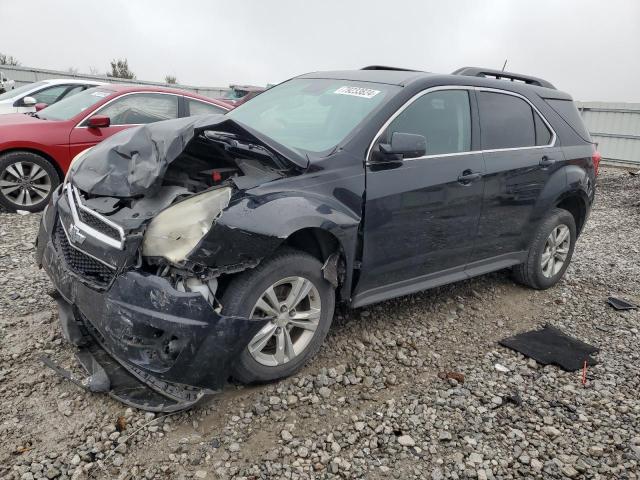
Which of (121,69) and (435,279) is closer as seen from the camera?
(435,279)

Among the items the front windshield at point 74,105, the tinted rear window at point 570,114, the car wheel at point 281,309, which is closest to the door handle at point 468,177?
the car wheel at point 281,309

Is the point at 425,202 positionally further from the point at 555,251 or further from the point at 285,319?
the point at 555,251

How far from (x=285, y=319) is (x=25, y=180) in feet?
16.1

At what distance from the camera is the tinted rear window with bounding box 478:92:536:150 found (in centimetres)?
416

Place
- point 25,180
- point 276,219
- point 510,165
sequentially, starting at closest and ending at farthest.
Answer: point 276,219 → point 510,165 → point 25,180

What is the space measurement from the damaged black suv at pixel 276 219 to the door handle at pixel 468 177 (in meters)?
0.01

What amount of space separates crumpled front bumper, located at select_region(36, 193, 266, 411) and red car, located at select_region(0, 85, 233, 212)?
14.1ft

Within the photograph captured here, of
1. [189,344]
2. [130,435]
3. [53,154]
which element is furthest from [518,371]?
[53,154]

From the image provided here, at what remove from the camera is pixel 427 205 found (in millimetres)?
3650

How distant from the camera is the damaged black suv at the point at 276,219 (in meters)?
2.63

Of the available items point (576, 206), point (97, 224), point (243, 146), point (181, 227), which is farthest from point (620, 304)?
point (97, 224)

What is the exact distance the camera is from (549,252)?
5004 mm

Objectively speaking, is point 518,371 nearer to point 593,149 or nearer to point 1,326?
point 593,149

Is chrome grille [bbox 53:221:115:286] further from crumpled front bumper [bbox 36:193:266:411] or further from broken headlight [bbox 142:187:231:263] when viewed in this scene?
broken headlight [bbox 142:187:231:263]
